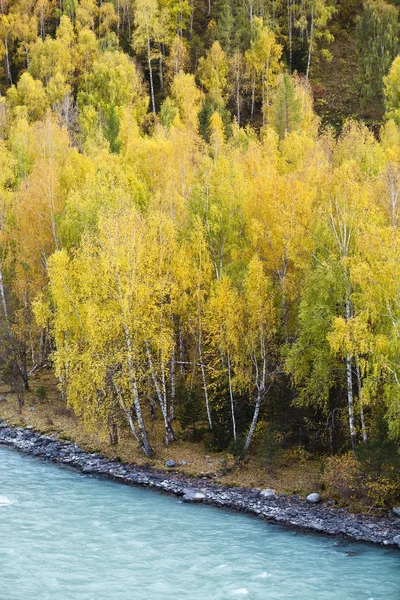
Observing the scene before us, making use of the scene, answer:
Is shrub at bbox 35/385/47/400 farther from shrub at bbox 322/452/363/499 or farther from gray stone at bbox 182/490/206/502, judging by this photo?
shrub at bbox 322/452/363/499

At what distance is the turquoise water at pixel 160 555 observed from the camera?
15.6m

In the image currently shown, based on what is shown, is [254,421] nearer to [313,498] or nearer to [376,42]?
[313,498]

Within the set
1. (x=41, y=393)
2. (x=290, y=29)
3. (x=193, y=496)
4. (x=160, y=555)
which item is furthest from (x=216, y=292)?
(x=290, y=29)

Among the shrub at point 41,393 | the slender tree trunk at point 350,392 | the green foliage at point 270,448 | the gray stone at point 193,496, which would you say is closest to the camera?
the slender tree trunk at point 350,392

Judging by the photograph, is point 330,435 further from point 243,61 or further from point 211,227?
point 243,61

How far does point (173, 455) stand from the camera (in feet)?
84.6

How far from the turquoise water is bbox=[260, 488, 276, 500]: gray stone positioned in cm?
158

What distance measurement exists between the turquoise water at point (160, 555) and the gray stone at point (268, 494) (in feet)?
5.19

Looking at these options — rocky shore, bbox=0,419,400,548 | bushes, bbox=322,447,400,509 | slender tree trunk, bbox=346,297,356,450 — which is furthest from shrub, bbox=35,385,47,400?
slender tree trunk, bbox=346,297,356,450

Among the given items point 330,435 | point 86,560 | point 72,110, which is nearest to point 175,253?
point 330,435

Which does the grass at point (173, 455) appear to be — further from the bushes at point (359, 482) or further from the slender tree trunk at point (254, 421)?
the bushes at point (359, 482)

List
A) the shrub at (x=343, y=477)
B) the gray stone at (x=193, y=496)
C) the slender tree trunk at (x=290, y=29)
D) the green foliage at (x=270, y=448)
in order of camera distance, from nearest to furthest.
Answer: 1. the shrub at (x=343, y=477)
2. the gray stone at (x=193, y=496)
3. the green foliage at (x=270, y=448)
4. the slender tree trunk at (x=290, y=29)

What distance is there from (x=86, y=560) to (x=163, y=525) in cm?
328

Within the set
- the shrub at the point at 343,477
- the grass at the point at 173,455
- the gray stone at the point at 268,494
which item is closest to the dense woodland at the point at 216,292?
the grass at the point at 173,455
